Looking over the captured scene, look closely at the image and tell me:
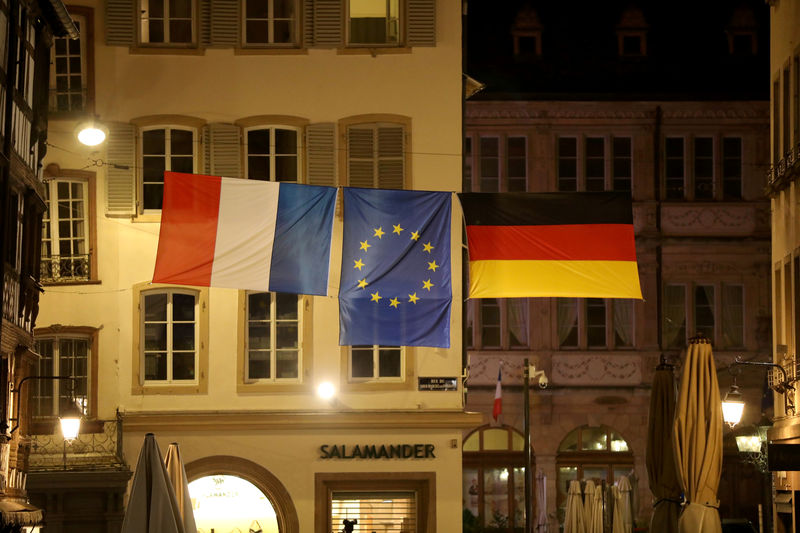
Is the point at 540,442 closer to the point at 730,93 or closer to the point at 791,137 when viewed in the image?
the point at 730,93

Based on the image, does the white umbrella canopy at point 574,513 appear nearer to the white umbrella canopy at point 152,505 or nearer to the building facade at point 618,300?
the building facade at point 618,300

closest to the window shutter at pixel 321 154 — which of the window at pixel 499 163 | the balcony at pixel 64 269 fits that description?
the balcony at pixel 64 269

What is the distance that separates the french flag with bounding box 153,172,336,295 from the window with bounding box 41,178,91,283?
5.10m

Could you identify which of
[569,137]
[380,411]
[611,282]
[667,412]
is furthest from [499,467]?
[667,412]

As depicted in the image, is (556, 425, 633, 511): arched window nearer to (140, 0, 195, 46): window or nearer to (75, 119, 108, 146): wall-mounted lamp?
(140, 0, 195, 46): window

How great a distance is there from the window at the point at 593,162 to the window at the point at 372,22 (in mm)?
15501

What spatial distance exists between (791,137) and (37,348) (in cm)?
1478

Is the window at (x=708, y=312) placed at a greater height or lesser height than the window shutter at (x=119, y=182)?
lesser

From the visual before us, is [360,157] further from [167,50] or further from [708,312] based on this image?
[708,312]

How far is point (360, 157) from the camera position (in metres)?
30.3

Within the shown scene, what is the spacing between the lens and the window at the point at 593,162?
4525cm

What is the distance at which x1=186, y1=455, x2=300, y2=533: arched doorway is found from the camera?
1159 inches

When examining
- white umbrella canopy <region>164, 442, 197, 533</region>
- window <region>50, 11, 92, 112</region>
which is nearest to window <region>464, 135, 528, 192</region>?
window <region>50, 11, 92, 112</region>

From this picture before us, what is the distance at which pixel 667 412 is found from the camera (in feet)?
71.2
